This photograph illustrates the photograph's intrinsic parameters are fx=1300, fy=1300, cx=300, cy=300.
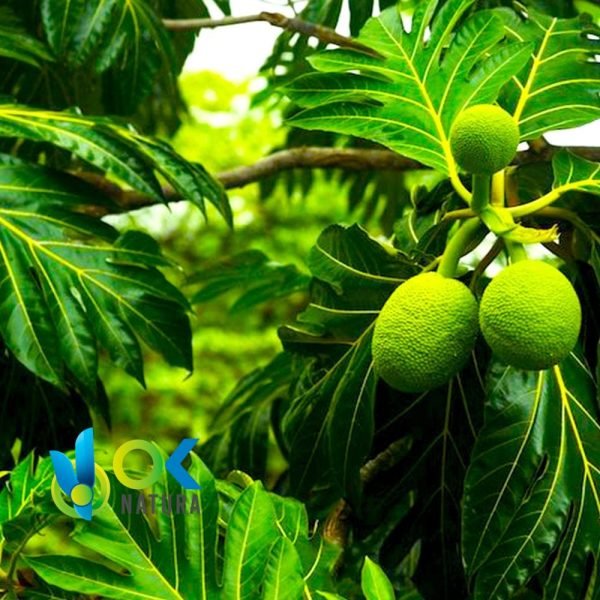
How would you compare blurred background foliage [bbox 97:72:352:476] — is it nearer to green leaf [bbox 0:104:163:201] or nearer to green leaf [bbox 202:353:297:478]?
green leaf [bbox 202:353:297:478]

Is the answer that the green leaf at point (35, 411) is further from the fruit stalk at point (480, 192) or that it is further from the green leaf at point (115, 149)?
the fruit stalk at point (480, 192)

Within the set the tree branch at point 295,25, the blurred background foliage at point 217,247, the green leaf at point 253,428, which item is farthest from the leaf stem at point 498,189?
the blurred background foliage at point 217,247

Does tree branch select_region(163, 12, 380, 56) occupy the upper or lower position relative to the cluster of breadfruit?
upper

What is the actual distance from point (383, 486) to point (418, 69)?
46 centimetres

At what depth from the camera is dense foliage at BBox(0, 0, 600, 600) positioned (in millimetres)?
938

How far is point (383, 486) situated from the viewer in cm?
139

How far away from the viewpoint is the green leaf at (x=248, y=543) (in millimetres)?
895

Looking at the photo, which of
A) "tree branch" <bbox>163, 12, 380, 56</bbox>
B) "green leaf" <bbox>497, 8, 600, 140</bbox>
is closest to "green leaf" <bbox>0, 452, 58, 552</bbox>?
"green leaf" <bbox>497, 8, 600, 140</bbox>

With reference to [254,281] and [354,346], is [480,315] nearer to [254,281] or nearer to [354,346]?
[354,346]

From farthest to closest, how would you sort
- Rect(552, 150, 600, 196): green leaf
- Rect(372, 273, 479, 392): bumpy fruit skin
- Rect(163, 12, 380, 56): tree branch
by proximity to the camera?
Rect(163, 12, 380, 56): tree branch → Rect(552, 150, 600, 196): green leaf → Rect(372, 273, 479, 392): bumpy fruit skin

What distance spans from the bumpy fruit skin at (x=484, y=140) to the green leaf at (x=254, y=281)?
41.3 inches

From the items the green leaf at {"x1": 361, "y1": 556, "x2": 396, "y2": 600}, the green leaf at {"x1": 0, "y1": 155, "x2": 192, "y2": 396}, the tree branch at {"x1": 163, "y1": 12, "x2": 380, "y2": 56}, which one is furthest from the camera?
the tree branch at {"x1": 163, "y1": 12, "x2": 380, "y2": 56}

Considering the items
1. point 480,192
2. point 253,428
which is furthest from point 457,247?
point 253,428

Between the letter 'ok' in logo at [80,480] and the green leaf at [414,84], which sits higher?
the green leaf at [414,84]
